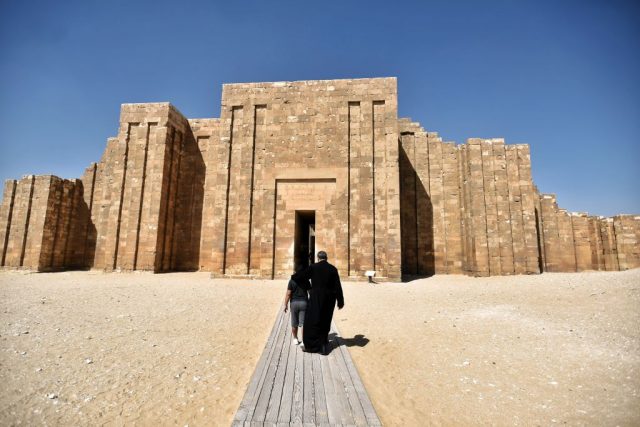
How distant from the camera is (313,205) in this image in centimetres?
1577

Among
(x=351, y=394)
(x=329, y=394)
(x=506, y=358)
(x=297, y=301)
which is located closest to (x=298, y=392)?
(x=329, y=394)

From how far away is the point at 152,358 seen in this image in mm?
4922

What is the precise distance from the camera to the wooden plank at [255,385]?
10.7ft

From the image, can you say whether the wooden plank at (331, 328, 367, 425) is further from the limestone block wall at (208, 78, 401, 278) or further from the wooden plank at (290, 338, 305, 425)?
the limestone block wall at (208, 78, 401, 278)

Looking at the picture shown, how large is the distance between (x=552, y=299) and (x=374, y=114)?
1145 cm

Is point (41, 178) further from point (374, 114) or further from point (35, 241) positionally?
point (374, 114)

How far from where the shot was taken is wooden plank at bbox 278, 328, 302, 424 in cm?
328

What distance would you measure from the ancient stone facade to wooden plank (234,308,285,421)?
31.7 ft

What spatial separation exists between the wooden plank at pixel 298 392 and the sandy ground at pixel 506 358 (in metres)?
0.94

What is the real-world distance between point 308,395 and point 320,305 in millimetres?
1731

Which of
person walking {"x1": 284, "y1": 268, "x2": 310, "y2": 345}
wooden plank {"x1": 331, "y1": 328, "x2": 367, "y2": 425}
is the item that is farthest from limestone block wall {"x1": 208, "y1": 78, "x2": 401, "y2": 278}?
wooden plank {"x1": 331, "y1": 328, "x2": 367, "y2": 425}

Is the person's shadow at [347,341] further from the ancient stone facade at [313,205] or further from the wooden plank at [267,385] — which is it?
the ancient stone facade at [313,205]

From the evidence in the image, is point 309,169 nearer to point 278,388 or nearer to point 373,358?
point 373,358

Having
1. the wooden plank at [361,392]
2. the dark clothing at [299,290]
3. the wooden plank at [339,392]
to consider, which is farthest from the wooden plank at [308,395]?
the dark clothing at [299,290]
